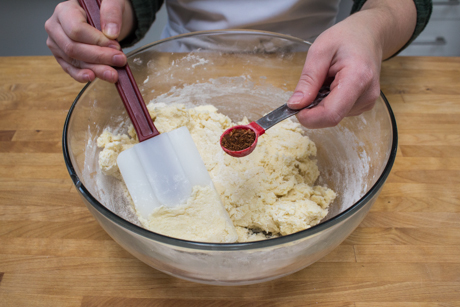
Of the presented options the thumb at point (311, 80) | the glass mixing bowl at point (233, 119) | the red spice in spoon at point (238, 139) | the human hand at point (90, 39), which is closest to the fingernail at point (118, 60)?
the human hand at point (90, 39)

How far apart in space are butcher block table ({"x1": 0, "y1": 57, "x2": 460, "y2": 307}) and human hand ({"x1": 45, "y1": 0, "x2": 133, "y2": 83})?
13.8 inches

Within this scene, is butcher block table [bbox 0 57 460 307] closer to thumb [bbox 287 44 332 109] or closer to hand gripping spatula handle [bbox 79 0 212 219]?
hand gripping spatula handle [bbox 79 0 212 219]

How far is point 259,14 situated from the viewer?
125cm

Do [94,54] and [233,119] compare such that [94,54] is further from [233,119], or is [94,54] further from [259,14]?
[259,14]

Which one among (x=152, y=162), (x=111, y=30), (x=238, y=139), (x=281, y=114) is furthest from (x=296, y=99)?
(x=111, y=30)

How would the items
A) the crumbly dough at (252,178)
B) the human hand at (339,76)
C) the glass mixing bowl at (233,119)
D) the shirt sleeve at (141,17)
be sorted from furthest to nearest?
1. the shirt sleeve at (141,17)
2. the crumbly dough at (252,178)
3. the human hand at (339,76)
4. the glass mixing bowl at (233,119)

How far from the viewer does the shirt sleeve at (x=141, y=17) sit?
3.90 feet

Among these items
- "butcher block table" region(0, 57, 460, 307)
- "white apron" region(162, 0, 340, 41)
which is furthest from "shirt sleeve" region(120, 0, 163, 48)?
"butcher block table" region(0, 57, 460, 307)

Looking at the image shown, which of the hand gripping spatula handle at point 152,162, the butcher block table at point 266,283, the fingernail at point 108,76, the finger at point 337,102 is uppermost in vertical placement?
the fingernail at point 108,76

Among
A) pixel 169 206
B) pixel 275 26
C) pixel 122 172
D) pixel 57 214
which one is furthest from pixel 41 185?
pixel 275 26

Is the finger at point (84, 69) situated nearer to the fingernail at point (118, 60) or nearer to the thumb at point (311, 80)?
the fingernail at point (118, 60)

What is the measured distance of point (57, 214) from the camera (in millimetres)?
938

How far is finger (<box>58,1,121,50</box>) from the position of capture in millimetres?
870

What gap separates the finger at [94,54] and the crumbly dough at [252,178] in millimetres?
209
